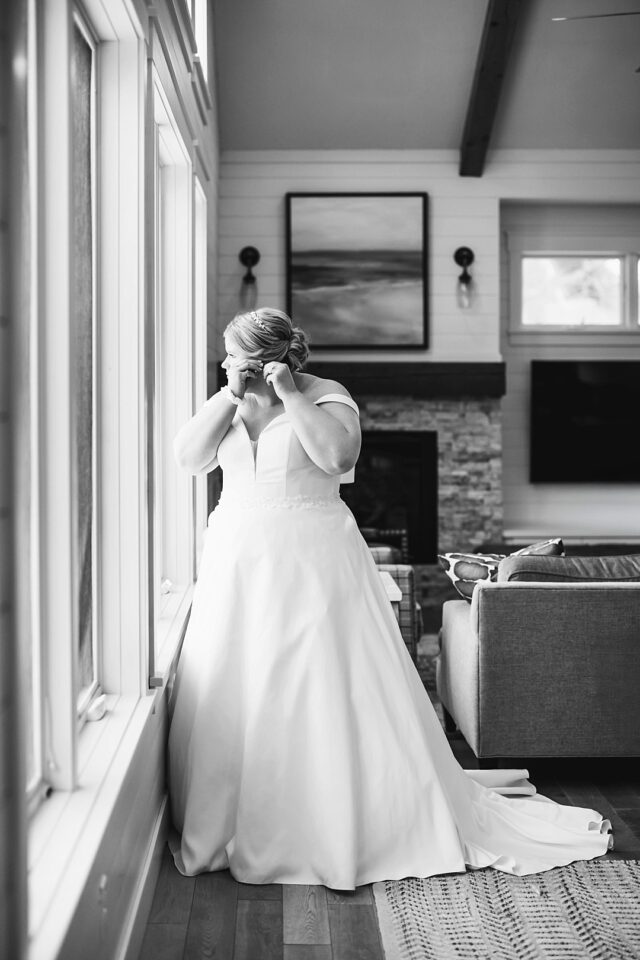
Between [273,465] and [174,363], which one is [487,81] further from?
[273,465]

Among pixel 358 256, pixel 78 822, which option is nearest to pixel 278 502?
pixel 78 822

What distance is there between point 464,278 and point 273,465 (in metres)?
4.48

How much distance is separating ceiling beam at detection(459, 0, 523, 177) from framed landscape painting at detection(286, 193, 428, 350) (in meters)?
0.50

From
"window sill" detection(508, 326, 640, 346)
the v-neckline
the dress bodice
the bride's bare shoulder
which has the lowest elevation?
the dress bodice

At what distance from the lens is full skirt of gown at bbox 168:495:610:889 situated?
253 cm

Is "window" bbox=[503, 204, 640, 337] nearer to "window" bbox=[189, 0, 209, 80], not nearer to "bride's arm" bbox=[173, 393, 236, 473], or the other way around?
"window" bbox=[189, 0, 209, 80]

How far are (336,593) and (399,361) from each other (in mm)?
4352

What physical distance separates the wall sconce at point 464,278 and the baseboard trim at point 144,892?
4.87 metres

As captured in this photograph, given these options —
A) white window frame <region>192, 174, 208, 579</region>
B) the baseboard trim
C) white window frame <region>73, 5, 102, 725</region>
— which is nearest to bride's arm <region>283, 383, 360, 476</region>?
white window frame <region>73, 5, 102, 725</region>

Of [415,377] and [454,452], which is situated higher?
[415,377]

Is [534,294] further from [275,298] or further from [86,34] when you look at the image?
[86,34]

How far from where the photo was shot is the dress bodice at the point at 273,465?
8.87 ft

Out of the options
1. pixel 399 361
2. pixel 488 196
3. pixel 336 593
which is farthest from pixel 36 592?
pixel 488 196

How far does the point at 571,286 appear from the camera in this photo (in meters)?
7.31
